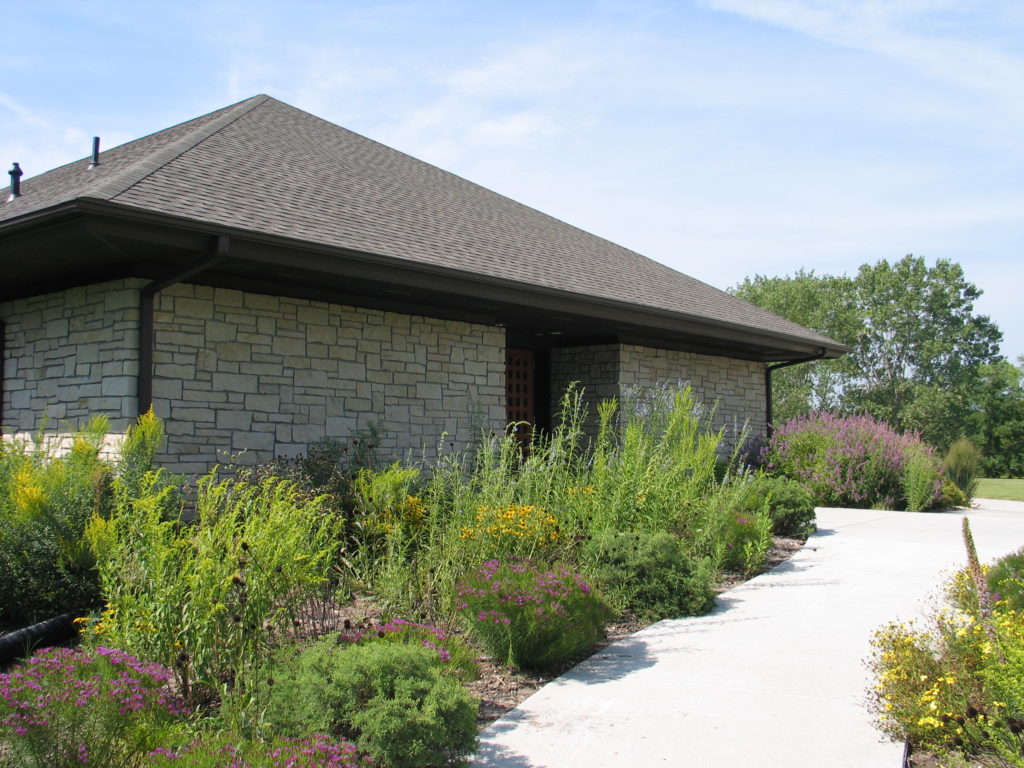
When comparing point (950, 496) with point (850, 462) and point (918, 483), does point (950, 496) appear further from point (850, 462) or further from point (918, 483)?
point (850, 462)

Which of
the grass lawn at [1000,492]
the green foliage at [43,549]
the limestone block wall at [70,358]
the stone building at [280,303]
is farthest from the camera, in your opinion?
the grass lawn at [1000,492]

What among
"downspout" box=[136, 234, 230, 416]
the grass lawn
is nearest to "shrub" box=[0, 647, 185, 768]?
"downspout" box=[136, 234, 230, 416]

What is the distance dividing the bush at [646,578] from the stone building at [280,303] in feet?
10.7

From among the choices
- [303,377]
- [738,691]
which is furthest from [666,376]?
[738,691]

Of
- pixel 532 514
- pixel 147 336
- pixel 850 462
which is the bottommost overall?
pixel 532 514

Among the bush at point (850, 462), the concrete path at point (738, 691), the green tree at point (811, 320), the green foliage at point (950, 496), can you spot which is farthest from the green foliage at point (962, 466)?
the green tree at point (811, 320)

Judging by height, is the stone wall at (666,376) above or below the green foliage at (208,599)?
above

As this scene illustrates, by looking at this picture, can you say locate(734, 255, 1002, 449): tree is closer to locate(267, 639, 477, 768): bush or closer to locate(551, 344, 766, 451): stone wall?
locate(551, 344, 766, 451): stone wall

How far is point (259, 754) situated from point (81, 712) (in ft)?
2.03

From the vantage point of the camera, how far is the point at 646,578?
19.9ft

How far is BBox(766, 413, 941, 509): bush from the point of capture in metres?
13.2

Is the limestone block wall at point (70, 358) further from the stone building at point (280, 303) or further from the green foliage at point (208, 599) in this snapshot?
the green foliage at point (208, 599)

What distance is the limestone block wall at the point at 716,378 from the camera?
12.7m

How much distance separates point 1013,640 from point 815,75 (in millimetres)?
7301
